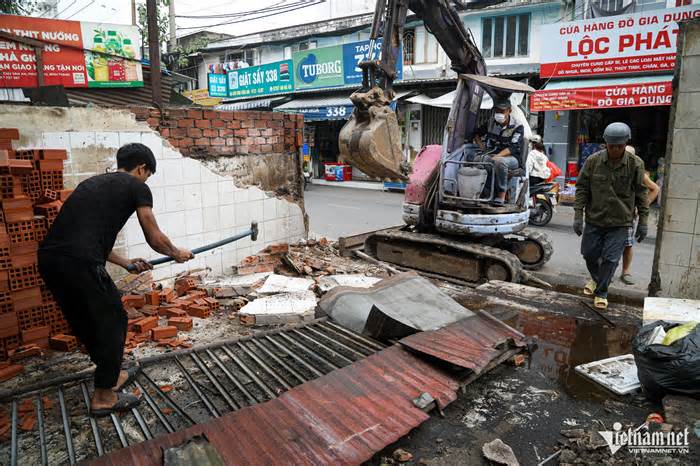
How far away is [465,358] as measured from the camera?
3764 mm

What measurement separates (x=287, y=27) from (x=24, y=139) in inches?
794

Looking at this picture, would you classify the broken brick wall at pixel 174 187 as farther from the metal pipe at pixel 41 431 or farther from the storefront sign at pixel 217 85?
the storefront sign at pixel 217 85

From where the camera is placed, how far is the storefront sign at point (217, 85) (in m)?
23.8

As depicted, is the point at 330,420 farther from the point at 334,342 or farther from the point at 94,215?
the point at 94,215

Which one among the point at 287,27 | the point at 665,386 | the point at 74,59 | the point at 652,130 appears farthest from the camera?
the point at 287,27

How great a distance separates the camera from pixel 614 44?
12.9 m

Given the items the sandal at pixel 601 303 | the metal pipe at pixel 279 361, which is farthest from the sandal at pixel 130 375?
the sandal at pixel 601 303

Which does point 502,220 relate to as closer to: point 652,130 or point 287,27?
point 652,130

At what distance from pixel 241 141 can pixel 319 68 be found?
14.2 m

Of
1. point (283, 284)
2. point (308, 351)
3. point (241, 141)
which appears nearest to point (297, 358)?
point (308, 351)

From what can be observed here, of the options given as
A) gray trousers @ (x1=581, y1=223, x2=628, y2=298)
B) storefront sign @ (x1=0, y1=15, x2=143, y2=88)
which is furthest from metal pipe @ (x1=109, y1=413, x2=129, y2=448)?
storefront sign @ (x1=0, y1=15, x2=143, y2=88)

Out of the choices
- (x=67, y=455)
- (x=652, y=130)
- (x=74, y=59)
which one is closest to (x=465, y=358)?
(x=67, y=455)

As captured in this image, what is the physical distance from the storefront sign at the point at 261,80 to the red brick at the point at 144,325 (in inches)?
714

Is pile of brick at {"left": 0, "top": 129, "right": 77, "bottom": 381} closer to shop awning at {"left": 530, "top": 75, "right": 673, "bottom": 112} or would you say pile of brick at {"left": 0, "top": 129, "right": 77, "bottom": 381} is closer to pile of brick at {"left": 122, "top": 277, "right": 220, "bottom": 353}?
pile of brick at {"left": 122, "top": 277, "right": 220, "bottom": 353}
